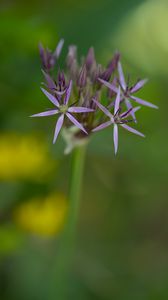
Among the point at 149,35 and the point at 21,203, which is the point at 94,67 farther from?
the point at 149,35

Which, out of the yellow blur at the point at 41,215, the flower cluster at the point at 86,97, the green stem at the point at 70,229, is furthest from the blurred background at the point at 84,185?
the flower cluster at the point at 86,97

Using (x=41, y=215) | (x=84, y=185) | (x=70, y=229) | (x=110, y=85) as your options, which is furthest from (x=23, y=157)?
(x=110, y=85)

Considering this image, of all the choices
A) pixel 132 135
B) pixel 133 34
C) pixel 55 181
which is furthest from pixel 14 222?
pixel 133 34

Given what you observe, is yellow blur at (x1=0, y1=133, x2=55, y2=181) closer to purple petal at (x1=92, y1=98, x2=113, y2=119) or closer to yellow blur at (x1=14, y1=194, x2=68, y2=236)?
yellow blur at (x1=14, y1=194, x2=68, y2=236)

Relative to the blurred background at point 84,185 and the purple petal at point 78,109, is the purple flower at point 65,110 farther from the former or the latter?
the blurred background at point 84,185

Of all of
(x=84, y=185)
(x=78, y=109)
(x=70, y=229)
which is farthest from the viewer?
(x=84, y=185)

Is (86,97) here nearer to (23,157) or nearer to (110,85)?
(110,85)
